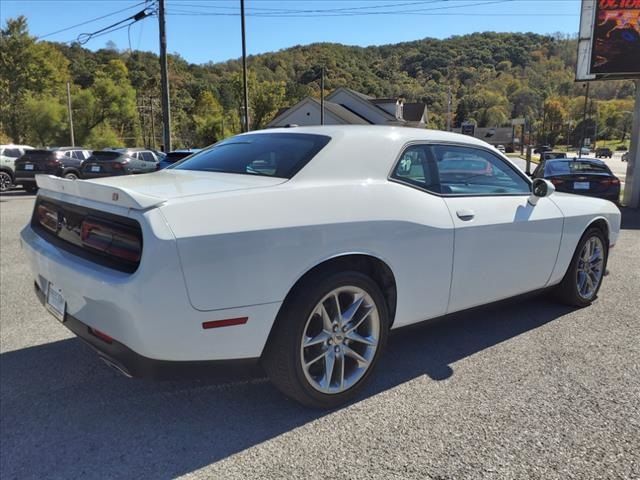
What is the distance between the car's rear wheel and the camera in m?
17.0

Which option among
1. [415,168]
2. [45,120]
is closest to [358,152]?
[415,168]

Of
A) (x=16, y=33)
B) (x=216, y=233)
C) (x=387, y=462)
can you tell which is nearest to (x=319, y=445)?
(x=387, y=462)

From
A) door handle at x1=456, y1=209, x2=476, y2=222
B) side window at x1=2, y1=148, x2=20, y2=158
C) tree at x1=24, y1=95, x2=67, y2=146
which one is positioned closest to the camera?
door handle at x1=456, y1=209, x2=476, y2=222

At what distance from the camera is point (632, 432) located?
2.65 metres

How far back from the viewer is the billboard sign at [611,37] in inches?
493

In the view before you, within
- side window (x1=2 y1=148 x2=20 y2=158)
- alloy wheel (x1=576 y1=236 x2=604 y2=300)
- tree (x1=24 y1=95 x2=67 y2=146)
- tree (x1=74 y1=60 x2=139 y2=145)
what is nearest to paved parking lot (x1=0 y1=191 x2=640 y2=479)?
alloy wheel (x1=576 y1=236 x2=604 y2=300)

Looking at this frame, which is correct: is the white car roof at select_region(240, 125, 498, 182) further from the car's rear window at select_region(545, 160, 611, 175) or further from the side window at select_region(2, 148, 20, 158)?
the side window at select_region(2, 148, 20, 158)

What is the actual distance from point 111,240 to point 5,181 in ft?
57.9

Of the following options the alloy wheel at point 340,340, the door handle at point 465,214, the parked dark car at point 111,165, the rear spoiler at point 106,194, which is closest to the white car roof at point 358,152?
the door handle at point 465,214

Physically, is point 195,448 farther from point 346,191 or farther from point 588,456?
point 588,456

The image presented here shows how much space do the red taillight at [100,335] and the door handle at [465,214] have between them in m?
2.17

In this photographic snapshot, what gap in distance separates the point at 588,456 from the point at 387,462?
0.98m

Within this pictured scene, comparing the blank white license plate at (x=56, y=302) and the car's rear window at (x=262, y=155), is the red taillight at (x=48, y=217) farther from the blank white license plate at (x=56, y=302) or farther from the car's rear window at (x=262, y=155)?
the car's rear window at (x=262, y=155)

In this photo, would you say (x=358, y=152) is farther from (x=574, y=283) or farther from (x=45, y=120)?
(x=45, y=120)
